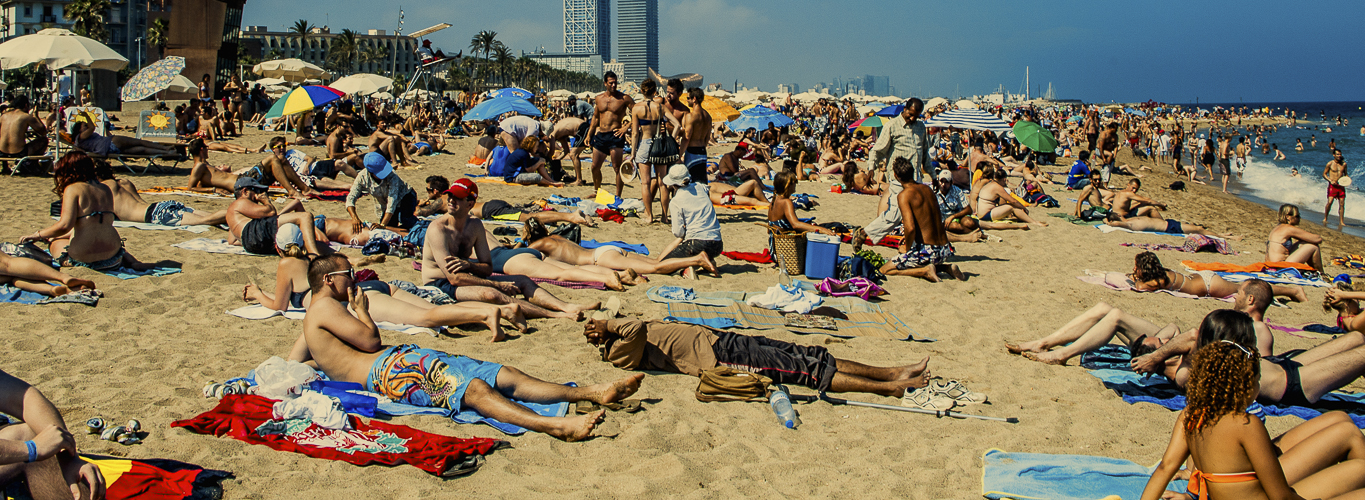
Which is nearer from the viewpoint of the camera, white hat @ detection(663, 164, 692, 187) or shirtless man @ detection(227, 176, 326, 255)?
shirtless man @ detection(227, 176, 326, 255)

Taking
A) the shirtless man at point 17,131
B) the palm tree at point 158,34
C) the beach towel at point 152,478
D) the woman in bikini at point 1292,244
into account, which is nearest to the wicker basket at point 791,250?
the beach towel at point 152,478

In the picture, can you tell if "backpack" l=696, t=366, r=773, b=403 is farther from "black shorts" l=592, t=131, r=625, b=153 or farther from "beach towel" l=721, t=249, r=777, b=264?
"black shorts" l=592, t=131, r=625, b=153

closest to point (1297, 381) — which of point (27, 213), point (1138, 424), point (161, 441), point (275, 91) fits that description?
point (1138, 424)

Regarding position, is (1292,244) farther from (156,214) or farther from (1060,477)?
(156,214)

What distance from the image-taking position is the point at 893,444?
3.88 metres

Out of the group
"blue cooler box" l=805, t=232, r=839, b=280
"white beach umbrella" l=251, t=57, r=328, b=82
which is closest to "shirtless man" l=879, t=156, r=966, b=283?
"blue cooler box" l=805, t=232, r=839, b=280

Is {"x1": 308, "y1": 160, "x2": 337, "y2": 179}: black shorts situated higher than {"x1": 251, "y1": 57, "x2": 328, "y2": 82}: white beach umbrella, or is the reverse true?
{"x1": 251, "y1": 57, "x2": 328, "y2": 82}: white beach umbrella

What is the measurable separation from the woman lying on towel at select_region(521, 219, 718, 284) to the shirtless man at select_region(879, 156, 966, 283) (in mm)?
1706

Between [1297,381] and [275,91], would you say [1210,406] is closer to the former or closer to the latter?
[1297,381]

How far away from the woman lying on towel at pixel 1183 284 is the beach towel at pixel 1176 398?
8.41 ft

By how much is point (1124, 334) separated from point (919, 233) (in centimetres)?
241

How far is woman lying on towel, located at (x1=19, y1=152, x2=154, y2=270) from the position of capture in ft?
19.6

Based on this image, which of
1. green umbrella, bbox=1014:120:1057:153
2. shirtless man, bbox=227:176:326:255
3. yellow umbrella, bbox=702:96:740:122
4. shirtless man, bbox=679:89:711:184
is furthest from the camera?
yellow umbrella, bbox=702:96:740:122

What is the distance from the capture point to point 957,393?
4422 mm
